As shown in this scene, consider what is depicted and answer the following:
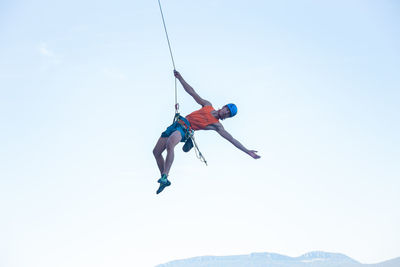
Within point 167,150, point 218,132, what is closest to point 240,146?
point 218,132

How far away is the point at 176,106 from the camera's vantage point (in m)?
12.9

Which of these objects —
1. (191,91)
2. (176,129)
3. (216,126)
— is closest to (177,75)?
(191,91)

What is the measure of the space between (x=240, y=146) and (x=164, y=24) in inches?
118

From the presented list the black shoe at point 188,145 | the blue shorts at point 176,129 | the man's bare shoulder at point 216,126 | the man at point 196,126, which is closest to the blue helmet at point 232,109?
the man at point 196,126

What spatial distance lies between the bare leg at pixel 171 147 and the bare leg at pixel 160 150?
258 millimetres

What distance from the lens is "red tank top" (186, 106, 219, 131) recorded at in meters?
12.9

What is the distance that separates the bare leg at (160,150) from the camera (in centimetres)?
1264

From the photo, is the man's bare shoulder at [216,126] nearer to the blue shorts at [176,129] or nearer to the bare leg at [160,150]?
the blue shorts at [176,129]

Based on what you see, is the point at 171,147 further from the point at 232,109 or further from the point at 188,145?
the point at 232,109

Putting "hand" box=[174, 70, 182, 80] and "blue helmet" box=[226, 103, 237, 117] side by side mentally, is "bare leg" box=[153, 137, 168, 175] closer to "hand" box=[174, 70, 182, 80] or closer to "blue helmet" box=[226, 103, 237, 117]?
"blue helmet" box=[226, 103, 237, 117]

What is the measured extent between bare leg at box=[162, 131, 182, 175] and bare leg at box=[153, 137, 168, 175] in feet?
0.85

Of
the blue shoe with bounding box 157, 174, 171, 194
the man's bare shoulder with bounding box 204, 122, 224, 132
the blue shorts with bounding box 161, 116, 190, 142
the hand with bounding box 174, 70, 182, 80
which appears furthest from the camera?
the hand with bounding box 174, 70, 182, 80

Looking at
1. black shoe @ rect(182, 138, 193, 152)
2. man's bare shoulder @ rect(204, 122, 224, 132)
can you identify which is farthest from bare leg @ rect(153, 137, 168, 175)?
man's bare shoulder @ rect(204, 122, 224, 132)

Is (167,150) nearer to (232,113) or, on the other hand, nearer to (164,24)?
(232,113)
